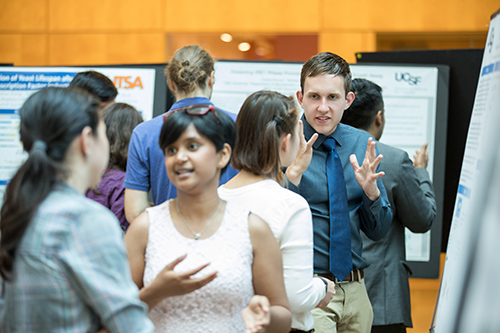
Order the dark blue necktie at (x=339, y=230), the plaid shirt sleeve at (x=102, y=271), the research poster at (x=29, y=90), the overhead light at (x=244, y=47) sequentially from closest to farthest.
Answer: the plaid shirt sleeve at (x=102, y=271)
the dark blue necktie at (x=339, y=230)
the research poster at (x=29, y=90)
the overhead light at (x=244, y=47)

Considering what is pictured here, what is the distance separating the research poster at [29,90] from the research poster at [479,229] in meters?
2.63

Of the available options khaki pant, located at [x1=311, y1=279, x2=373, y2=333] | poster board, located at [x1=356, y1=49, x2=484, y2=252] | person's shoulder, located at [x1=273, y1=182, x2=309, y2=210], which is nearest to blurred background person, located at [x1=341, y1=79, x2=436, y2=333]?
khaki pant, located at [x1=311, y1=279, x2=373, y2=333]

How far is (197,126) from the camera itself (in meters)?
1.67

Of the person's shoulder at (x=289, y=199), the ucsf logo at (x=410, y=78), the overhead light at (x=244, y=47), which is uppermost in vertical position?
the overhead light at (x=244, y=47)

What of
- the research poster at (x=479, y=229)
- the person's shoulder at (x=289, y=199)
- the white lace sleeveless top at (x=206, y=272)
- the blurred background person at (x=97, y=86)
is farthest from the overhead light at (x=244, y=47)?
the white lace sleeveless top at (x=206, y=272)

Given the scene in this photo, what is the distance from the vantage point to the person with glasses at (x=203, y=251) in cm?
157

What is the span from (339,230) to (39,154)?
4.79ft

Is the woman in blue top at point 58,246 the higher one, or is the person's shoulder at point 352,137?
the person's shoulder at point 352,137

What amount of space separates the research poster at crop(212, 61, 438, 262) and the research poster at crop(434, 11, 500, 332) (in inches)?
83.9

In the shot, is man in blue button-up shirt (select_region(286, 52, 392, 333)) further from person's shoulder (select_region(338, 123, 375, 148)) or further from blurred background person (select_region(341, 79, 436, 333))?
blurred background person (select_region(341, 79, 436, 333))

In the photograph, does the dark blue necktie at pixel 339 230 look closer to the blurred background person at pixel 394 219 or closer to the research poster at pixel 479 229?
the research poster at pixel 479 229

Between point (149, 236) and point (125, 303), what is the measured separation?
0.45 metres

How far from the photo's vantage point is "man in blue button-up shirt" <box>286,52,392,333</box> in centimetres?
244

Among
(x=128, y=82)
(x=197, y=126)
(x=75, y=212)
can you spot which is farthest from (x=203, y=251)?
(x=128, y=82)
